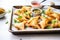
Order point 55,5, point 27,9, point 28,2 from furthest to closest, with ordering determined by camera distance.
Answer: point 28,2
point 55,5
point 27,9

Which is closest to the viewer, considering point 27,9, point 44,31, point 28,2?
point 44,31

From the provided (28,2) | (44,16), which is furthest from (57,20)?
(28,2)

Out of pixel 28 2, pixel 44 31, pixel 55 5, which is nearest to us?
pixel 44 31

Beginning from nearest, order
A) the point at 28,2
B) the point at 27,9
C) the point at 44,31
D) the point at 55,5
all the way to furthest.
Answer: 1. the point at 44,31
2. the point at 27,9
3. the point at 55,5
4. the point at 28,2

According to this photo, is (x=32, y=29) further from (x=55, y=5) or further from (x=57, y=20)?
(x=55, y=5)

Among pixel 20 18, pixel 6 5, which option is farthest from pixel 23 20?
pixel 6 5

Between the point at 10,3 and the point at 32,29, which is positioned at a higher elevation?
the point at 10,3

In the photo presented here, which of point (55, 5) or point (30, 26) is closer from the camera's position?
point (30, 26)

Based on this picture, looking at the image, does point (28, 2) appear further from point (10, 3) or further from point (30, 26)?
point (30, 26)

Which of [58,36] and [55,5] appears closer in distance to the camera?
[58,36]
